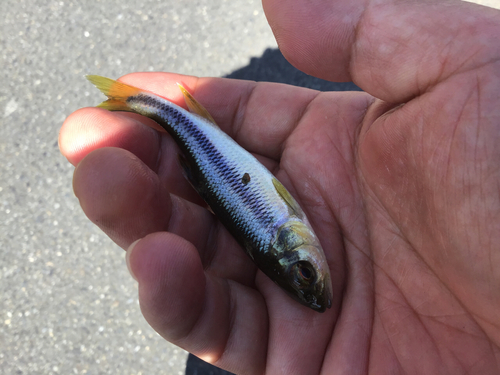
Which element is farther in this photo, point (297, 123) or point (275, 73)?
point (275, 73)

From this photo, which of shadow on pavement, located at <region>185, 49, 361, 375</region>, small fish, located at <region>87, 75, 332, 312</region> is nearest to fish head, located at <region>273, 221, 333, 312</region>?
small fish, located at <region>87, 75, 332, 312</region>

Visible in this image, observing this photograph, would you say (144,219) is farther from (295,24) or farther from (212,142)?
(295,24)

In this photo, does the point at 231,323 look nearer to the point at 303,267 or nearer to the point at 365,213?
the point at 303,267

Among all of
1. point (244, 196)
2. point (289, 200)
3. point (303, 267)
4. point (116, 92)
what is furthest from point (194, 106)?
point (303, 267)

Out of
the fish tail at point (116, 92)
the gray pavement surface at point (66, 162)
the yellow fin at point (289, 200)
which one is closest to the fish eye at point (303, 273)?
the yellow fin at point (289, 200)

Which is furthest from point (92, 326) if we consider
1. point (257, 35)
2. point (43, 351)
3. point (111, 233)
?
point (257, 35)

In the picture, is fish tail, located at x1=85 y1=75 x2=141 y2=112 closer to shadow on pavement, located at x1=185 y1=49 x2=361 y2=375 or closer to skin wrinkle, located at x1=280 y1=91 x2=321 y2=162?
skin wrinkle, located at x1=280 y1=91 x2=321 y2=162
